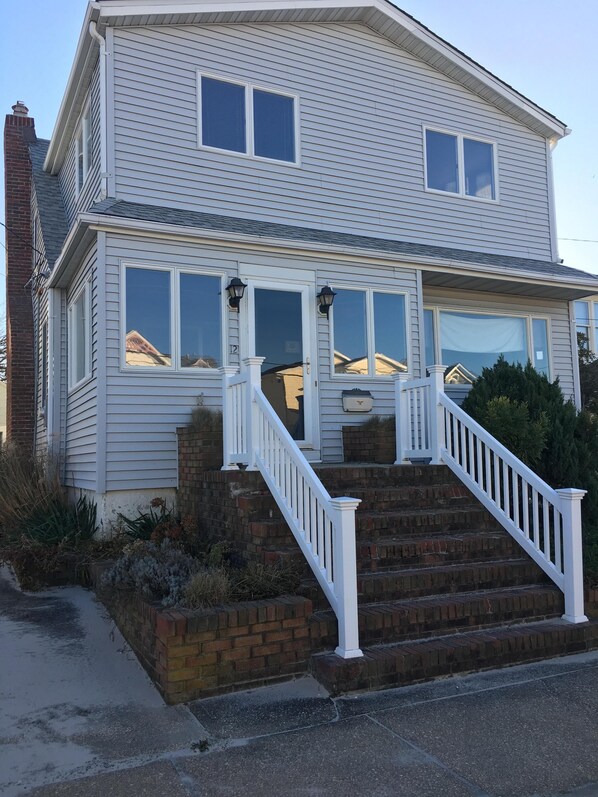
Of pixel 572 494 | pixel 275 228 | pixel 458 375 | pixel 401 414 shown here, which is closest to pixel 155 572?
pixel 572 494

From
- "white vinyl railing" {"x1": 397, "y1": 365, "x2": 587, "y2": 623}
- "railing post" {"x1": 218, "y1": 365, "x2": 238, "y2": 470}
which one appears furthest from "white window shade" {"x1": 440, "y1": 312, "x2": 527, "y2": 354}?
"railing post" {"x1": 218, "y1": 365, "x2": 238, "y2": 470}

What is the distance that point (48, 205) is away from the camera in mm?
11609

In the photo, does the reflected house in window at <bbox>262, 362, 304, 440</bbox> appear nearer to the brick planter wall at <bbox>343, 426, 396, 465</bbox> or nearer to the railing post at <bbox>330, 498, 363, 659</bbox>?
the brick planter wall at <bbox>343, 426, 396, 465</bbox>

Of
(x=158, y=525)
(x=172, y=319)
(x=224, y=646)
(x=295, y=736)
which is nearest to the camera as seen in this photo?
(x=295, y=736)

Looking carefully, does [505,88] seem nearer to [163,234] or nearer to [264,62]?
[264,62]

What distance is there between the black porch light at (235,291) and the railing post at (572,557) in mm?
4398

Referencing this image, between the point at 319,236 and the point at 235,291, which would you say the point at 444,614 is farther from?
the point at 319,236

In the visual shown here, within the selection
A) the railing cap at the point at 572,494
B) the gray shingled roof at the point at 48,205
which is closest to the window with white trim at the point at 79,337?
the gray shingled roof at the point at 48,205

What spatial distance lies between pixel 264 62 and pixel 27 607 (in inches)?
303

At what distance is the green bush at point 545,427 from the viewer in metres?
7.77

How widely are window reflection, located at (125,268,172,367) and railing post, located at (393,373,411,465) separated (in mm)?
2704

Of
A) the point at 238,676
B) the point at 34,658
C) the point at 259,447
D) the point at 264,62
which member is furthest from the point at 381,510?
the point at 264,62

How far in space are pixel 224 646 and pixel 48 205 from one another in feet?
30.3

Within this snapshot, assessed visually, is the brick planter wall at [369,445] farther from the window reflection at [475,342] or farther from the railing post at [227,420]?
the window reflection at [475,342]
